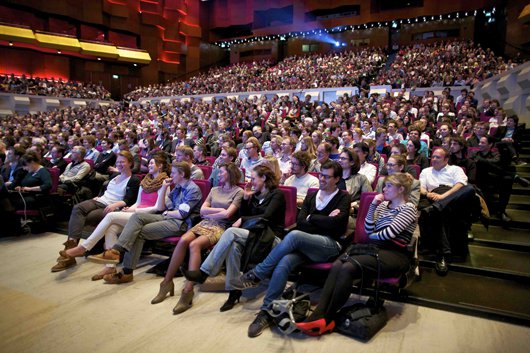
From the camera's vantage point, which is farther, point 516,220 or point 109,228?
point 516,220

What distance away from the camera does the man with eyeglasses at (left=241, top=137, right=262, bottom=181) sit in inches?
161

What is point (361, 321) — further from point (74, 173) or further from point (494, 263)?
point (74, 173)

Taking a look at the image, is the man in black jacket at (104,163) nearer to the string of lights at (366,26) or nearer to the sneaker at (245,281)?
the sneaker at (245,281)

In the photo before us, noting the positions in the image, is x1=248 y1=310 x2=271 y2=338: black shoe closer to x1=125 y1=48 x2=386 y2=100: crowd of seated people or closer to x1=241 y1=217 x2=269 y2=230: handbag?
x1=241 y1=217 x2=269 y2=230: handbag

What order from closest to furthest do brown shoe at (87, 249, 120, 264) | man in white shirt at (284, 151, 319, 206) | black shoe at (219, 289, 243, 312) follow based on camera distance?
black shoe at (219, 289, 243, 312) → brown shoe at (87, 249, 120, 264) → man in white shirt at (284, 151, 319, 206)

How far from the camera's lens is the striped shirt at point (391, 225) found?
227 cm

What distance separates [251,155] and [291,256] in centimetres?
198

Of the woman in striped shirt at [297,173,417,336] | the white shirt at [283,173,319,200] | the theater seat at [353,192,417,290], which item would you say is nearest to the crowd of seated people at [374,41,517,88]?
the white shirt at [283,173,319,200]

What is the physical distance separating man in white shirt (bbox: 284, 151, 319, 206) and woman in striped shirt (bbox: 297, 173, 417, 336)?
85 cm

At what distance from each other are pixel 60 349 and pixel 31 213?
8.73ft

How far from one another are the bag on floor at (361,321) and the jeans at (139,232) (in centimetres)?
152

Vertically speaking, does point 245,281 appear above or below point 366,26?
below

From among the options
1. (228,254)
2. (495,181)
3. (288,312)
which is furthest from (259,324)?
(495,181)

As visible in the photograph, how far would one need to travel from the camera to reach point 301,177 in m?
3.35
